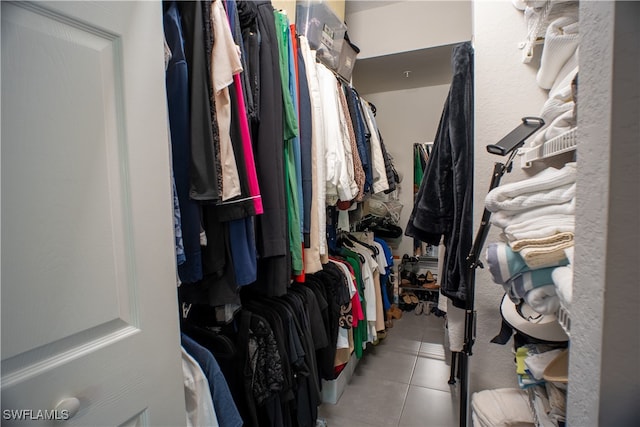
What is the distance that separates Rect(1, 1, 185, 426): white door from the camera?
1.46ft

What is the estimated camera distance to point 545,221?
21.8 inches

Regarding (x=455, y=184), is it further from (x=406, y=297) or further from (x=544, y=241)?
(x=406, y=297)

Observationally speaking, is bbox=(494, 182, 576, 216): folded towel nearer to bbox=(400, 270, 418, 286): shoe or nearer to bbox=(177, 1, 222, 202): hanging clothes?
bbox=(177, 1, 222, 202): hanging clothes

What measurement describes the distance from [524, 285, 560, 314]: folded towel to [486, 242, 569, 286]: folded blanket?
0.01m

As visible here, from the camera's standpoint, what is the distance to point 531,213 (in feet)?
1.92

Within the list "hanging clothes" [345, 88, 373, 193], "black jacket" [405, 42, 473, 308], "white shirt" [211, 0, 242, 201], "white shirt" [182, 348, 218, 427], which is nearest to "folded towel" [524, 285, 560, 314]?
"black jacket" [405, 42, 473, 308]

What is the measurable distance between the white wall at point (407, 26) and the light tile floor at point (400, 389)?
2282mm

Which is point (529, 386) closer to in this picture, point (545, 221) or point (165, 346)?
point (545, 221)

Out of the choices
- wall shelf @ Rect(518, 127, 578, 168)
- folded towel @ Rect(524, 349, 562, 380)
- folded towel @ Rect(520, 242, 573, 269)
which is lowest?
folded towel @ Rect(524, 349, 562, 380)

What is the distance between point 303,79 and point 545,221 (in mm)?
1002

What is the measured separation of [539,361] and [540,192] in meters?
0.40

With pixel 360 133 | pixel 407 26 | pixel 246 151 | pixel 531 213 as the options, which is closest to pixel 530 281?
pixel 531 213

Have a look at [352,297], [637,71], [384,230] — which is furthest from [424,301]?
[637,71]

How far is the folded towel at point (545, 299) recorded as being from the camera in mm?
519
